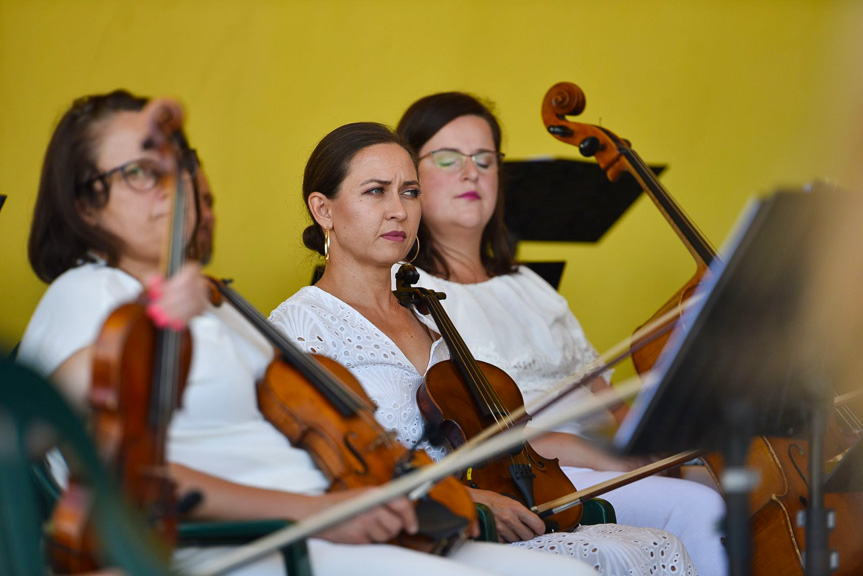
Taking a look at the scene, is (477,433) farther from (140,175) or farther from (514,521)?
(140,175)

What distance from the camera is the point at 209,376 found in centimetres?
138

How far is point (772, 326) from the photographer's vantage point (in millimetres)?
1257

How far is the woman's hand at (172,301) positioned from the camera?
114cm

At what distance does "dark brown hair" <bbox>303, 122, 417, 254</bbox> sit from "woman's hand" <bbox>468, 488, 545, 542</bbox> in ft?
2.50

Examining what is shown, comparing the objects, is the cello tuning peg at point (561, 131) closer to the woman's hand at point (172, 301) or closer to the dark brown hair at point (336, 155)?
the dark brown hair at point (336, 155)

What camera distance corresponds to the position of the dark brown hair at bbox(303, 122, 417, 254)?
215 cm

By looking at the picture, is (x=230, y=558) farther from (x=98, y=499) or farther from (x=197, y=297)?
(x=197, y=297)

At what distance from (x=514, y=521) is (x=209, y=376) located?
69cm

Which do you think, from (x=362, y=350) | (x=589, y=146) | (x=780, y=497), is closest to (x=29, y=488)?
(x=362, y=350)

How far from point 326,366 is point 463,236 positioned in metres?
1.11

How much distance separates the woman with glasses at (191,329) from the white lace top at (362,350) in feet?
1.68

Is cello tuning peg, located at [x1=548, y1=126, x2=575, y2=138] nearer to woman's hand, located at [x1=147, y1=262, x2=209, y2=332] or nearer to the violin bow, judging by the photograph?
the violin bow

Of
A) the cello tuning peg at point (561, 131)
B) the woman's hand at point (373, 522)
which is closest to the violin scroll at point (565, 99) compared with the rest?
the cello tuning peg at point (561, 131)

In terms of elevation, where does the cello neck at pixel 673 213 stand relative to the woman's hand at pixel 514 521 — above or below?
above
